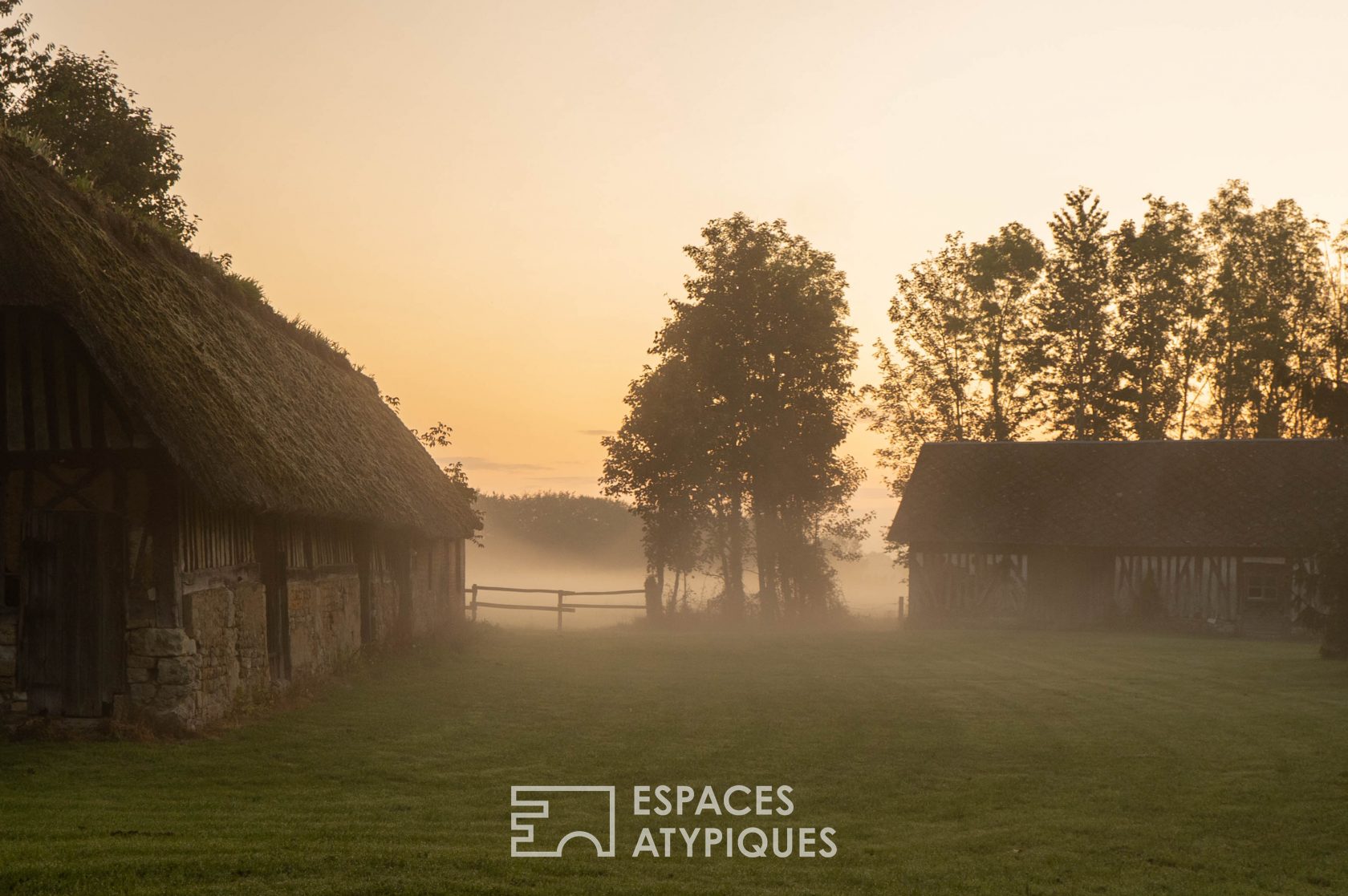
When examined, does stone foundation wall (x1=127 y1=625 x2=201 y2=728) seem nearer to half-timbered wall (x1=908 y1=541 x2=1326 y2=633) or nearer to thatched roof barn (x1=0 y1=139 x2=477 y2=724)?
thatched roof barn (x1=0 y1=139 x2=477 y2=724)

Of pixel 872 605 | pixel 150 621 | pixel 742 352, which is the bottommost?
pixel 872 605

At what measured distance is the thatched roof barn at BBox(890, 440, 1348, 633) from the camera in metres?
36.1

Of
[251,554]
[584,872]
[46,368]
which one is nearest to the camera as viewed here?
[584,872]

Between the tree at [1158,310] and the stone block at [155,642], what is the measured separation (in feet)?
139

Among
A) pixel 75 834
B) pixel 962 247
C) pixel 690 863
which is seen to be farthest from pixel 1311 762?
pixel 962 247

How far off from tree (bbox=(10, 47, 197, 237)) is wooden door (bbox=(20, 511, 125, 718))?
23.2 m

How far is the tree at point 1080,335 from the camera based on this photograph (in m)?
49.4

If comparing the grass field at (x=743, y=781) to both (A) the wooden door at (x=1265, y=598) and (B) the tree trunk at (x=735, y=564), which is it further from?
(B) the tree trunk at (x=735, y=564)

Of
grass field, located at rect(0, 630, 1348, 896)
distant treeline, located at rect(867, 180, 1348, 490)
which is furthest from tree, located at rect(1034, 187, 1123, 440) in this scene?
grass field, located at rect(0, 630, 1348, 896)

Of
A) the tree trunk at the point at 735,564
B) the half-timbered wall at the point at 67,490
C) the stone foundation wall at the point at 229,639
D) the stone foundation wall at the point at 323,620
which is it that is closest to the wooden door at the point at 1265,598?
the tree trunk at the point at 735,564

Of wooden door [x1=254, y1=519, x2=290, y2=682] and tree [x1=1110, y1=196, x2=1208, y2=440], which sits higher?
tree [x1=1110, y1=196, x2=1208, y2=440]

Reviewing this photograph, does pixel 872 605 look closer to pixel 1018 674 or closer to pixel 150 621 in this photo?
pixel 1018 674

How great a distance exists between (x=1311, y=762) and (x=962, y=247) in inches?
1546

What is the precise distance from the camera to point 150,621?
14.5 m
